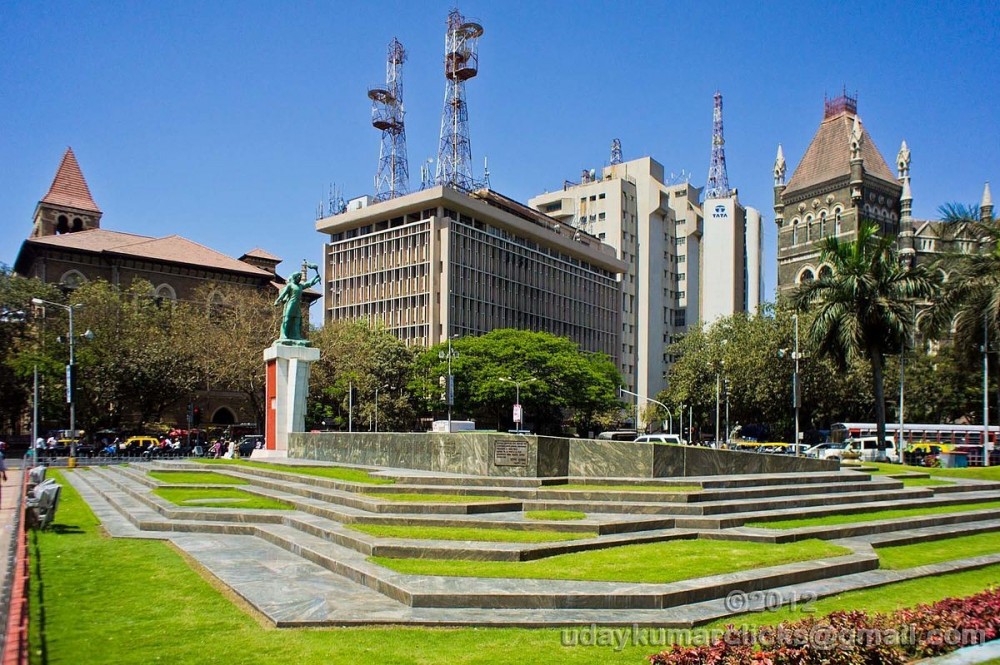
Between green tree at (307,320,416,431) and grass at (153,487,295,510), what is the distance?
34.2m

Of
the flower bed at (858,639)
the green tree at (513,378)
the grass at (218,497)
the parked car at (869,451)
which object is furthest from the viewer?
the green tree at (513,378)

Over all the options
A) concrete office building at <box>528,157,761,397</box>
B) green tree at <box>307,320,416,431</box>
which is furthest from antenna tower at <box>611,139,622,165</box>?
green tree at <box>307,320,416,431</box>

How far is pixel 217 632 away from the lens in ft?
24.2

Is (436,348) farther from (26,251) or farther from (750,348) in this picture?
(26,251)

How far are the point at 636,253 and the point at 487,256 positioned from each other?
31.3m

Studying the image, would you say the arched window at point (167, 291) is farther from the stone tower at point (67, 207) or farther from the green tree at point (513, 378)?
the green tree at point (513, 378)

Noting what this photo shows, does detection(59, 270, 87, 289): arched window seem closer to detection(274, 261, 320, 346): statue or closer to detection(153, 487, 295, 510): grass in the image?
detection(274, 261, 320, 346): statue

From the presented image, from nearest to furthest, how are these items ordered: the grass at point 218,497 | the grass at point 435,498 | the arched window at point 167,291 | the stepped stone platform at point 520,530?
1. the stepped stone platform at point 520,530
2. the grass at point 435,498
3. the grass at point 218,497
4. the arched window at point 167,291

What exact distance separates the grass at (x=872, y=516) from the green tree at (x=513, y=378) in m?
40.6

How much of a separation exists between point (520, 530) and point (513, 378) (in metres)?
46.4

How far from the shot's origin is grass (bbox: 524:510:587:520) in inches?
485

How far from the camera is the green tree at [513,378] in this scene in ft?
189

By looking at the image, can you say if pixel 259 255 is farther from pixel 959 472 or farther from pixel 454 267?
pixel 959 472

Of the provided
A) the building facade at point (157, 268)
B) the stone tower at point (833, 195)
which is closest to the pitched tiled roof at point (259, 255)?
the building facade at point (157, 268)
